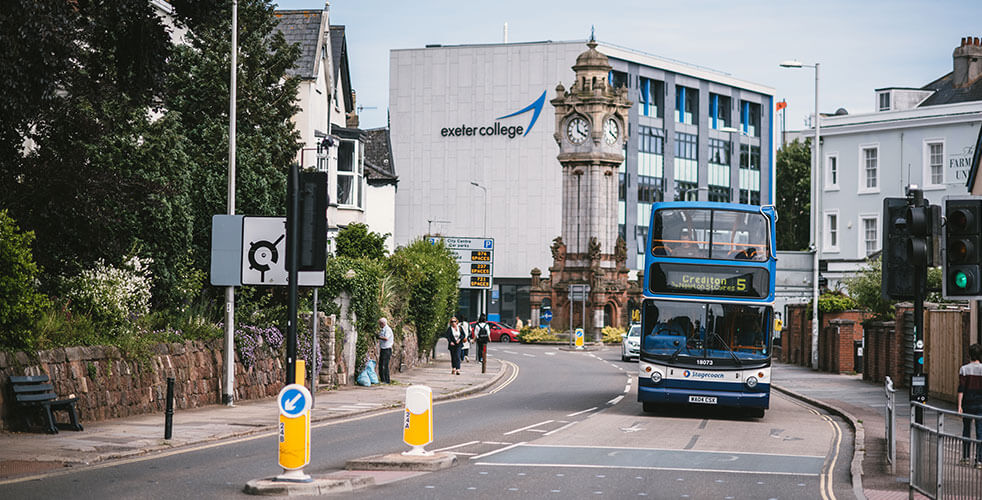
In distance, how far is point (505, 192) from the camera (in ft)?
318

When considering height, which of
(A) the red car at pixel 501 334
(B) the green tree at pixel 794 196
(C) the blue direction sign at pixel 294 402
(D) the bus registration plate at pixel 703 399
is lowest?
(A) the red car at pixel 501 334

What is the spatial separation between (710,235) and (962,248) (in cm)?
1097

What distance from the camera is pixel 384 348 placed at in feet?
104

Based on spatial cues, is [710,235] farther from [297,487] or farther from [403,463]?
A: [297,487]

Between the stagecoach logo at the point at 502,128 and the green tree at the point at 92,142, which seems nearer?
the green tree at the point at 92,142

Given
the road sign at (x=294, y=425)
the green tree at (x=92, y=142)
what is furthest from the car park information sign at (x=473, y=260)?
the road sign at (x=294, y=425)

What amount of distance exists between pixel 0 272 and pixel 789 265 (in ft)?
110

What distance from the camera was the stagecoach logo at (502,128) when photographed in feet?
315

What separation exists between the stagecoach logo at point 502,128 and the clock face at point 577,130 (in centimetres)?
2017

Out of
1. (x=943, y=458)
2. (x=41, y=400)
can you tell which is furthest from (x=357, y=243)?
(x=943, y=458)

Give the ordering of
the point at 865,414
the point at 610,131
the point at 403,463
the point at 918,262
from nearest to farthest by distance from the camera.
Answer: the point at 918,262
the point at 403,463
the point at 865,414
the point at 610,131

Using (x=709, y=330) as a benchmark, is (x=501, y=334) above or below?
below

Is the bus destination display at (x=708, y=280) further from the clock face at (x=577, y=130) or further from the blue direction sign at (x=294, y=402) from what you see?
the clock face at (x=577, y=130)

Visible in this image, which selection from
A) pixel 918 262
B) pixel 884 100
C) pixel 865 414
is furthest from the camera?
pixel 884 100
